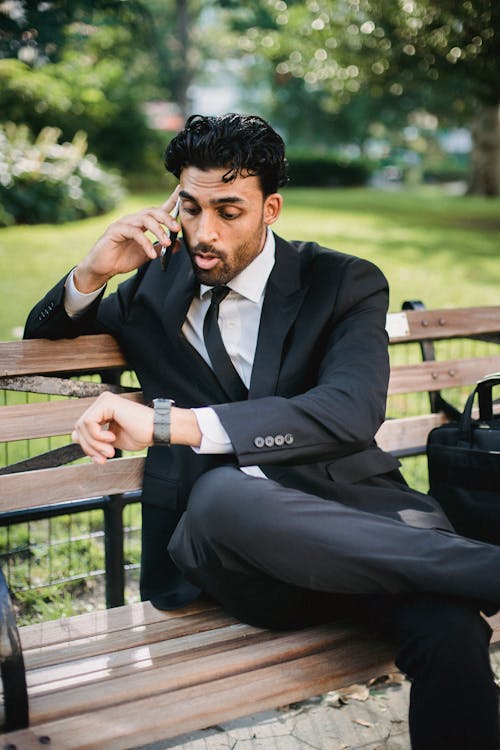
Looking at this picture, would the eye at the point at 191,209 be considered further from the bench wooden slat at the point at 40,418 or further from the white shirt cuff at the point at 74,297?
the bench wooden slat at the point at 40,418

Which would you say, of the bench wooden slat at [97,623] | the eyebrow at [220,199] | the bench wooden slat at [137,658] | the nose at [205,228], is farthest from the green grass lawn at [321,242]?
the eyebrow at [220,199]

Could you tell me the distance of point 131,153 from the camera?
23.6 meters

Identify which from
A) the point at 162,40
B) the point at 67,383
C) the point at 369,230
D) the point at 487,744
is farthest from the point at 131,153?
the point at 162,40

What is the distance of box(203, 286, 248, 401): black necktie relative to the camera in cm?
307

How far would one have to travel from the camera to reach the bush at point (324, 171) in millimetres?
31719

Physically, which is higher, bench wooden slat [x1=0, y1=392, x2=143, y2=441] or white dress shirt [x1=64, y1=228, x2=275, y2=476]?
white dress shirt [x1=64, y1=228, x2=275, y2=476]

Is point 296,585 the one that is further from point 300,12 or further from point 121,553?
point 300,12

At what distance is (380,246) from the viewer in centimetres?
1254

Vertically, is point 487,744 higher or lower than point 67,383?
lower

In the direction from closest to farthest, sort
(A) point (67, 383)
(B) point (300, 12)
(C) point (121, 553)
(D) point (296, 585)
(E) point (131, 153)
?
1. (D) point (296, 585)
2. (A) point (67, 383)
3. (C) point (121, 553)
4. (B) point (300, 12)
5. (E) point (131, 153)

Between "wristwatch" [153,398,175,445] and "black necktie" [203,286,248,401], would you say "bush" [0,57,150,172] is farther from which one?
"wristwatch" [153,398,175,445]

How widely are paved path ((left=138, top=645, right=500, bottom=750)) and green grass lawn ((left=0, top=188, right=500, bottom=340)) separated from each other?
15.1 feet

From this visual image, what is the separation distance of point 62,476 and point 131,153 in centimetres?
2142

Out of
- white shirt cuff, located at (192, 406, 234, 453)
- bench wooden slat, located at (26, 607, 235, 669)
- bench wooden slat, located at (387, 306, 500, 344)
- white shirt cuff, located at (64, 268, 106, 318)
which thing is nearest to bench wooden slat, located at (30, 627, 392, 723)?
bench wooden slat, located at (26, 607, 235, 669)
